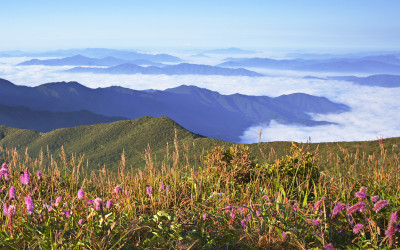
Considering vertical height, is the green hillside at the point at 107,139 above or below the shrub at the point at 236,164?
below

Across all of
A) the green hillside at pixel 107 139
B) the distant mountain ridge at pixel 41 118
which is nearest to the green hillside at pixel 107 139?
the green hillside at pixel 107 139

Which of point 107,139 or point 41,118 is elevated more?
point 107,139

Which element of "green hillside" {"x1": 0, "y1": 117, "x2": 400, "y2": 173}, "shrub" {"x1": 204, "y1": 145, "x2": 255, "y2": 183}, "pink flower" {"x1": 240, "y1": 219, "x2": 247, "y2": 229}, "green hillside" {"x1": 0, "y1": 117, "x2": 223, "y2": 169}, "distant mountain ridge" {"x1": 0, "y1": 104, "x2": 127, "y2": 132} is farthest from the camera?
"distant mountain ridge" {"x1": 0, "y1": 104, "x2": 127, "y2": 132}

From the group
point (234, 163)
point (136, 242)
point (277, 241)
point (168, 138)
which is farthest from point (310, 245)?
point (168, 138)

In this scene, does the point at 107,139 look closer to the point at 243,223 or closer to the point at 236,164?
the point at 236,164

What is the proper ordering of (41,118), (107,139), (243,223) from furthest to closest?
(41,118), (107,139), (243,223)

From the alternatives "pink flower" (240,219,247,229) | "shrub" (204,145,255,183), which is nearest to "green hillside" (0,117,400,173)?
"shrub" (204,145,255,183)

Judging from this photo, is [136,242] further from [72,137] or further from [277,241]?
[72,137]

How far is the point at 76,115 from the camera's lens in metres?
150

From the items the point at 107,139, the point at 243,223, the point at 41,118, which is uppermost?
the point at 243,223

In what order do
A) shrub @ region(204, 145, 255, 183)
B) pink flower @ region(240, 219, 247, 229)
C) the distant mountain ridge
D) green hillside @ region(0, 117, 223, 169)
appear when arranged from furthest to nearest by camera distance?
the distant mountain ridge
green hillside @ region(0, 117, 223, 169)
shrub @ region(204, 145, 255, 183)
pink flower @ region(240, 219, 247, 229)

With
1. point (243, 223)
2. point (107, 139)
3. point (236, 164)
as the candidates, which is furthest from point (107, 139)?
point (243, 223)

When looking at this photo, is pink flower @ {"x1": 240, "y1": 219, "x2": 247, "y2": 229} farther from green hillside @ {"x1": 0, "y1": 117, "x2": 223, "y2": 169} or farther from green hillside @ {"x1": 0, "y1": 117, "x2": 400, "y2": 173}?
green hillside @ {"x1": 0, "y1": 117, "x2": 223, "y2": 169}

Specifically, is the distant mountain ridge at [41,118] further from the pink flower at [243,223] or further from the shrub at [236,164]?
the pink flower at [243,223]
